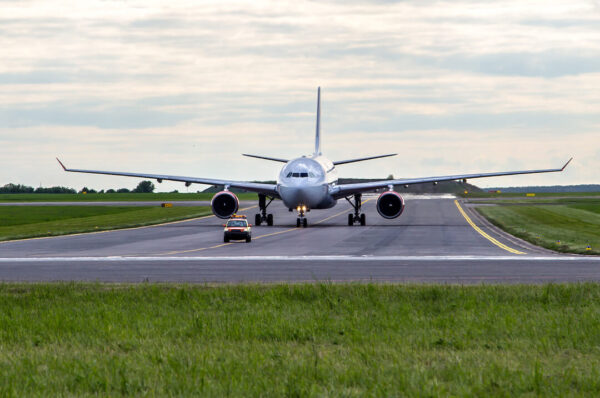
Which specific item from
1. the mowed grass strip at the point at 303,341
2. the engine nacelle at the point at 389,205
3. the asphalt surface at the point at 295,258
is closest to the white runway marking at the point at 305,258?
the asphalt surface at the point at 295,258

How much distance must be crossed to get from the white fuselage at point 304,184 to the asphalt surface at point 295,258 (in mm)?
3588

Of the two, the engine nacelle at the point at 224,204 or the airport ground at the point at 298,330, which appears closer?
the airport ground at the point at 298,330

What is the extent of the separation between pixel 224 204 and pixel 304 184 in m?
6.16

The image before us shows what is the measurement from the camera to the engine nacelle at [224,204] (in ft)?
177

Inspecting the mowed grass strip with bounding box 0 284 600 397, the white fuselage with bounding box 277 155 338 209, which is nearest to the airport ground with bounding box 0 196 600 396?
the mowed grass strip with bounding box 0 284 600 397

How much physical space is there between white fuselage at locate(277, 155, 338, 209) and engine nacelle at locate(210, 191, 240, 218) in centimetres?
330

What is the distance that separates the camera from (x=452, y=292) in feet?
59.6

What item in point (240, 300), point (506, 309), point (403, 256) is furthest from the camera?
point (403, 256)

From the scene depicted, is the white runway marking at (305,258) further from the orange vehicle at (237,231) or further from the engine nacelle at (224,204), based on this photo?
the engine nacelle at (224,204)

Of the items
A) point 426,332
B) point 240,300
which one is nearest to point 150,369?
point 426,332

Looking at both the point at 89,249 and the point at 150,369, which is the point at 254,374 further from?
the point at 89,249

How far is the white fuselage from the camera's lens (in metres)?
51.8

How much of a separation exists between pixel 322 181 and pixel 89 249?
66.9ft

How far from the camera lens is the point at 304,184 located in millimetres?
51625
